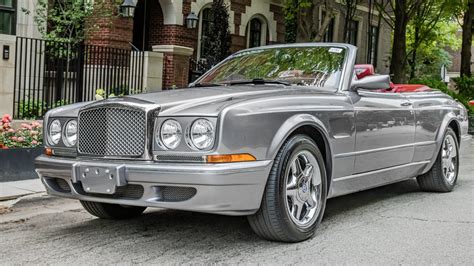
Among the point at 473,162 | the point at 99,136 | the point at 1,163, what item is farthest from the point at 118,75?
the point at 99,136

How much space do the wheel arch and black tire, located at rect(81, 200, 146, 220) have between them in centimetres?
180

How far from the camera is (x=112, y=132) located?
456 centimetres

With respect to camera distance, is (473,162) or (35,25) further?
(35,25)

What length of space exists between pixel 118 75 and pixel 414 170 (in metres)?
7.71

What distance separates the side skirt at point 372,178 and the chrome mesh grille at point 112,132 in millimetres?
1783

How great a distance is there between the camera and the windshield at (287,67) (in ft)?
18.9

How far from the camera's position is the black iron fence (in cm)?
1089

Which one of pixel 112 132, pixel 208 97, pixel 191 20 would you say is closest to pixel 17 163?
pixel 112 132

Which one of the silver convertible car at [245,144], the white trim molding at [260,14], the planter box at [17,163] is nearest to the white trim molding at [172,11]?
the white trim molding at [260,14]

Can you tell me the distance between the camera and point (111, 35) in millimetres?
15695

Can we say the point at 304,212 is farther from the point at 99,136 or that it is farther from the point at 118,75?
the point at 118,75

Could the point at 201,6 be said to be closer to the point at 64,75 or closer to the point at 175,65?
the point at 175,65

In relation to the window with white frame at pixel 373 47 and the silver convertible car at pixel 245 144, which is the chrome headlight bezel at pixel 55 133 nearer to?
the silver convertible car at pixel 245 144

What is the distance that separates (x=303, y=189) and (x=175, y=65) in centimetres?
1256
